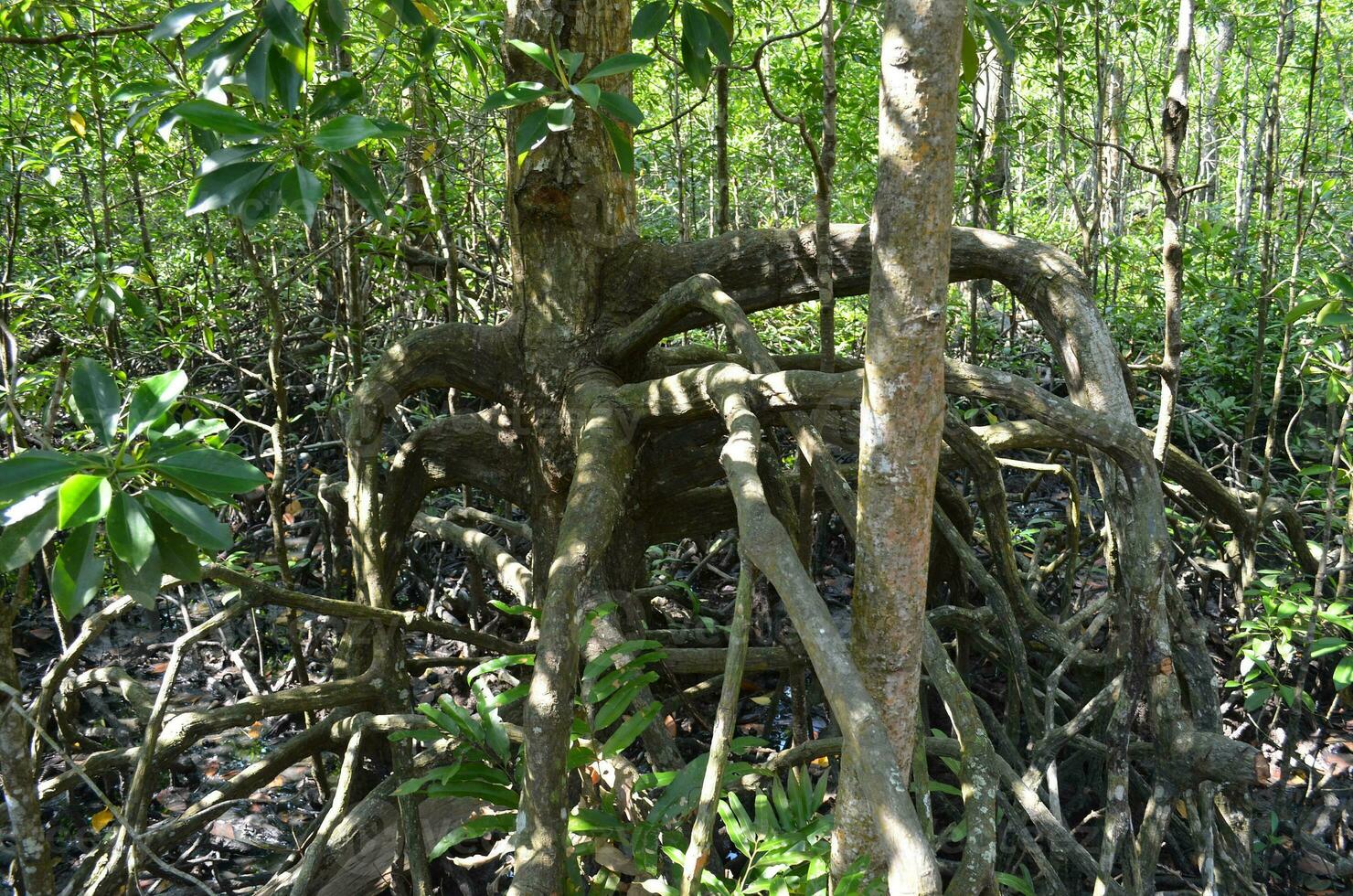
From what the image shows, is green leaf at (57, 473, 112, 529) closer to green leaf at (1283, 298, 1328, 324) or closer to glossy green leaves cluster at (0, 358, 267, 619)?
glossy green leaves cluster at (0, 358, 267, 619)

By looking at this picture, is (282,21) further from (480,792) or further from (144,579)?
(480,792)

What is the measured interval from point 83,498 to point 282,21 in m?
0.92

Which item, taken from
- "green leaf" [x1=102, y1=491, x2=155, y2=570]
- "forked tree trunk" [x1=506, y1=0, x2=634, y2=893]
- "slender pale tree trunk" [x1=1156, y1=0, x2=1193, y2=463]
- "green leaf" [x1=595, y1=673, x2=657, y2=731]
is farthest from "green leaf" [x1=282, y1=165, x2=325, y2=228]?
"slender pale tree trunk" [x1=1156, y1=0, x2=1193, y2=463]

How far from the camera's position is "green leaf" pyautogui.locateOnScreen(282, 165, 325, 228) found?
1.64 meters

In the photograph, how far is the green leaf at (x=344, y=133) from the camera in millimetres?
1704

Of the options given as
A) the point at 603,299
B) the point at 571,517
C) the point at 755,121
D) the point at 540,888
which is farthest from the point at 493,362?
the point at 755,121

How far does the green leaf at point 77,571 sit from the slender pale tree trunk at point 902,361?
1.22 m

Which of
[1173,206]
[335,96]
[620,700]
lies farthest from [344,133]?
[1173,206]

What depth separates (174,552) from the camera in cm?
161

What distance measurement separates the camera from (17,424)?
101 inches

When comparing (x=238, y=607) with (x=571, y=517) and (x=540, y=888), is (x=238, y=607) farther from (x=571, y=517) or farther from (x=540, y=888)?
(x=540, y=888)

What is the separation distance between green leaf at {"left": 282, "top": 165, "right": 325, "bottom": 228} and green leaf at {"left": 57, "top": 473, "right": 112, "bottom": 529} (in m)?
0.52

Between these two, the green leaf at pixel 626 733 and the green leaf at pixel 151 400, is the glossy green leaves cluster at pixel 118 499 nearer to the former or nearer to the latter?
the green leaf at pixel 151 400

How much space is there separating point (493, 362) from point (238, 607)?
105 centimetres
